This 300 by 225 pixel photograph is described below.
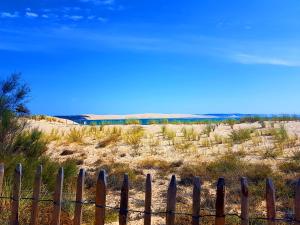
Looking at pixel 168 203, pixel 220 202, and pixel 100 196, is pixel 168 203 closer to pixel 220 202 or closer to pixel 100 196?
pixel 220 202

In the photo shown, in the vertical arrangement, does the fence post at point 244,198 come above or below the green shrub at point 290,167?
above

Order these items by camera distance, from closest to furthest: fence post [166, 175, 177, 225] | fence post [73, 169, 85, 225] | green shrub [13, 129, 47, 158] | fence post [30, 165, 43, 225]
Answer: fence post [166, 175, 177, 225] → fence post [73, 169, 85, 225] → fence post [30, 165, 43, 225] → green shrub [13, 129, 47, 158]

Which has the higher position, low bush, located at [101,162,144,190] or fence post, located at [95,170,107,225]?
fence post, located at [95,170,107,225]

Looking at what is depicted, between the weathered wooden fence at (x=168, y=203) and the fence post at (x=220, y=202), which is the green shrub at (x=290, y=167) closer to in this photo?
the weathered wooden fence at (x=168, y=203)

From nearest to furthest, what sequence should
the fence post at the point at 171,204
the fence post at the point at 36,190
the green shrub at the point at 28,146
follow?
the fence post at the point at 171,204
the fence post at the point at 36,190
the green shrub at the point at 28,146

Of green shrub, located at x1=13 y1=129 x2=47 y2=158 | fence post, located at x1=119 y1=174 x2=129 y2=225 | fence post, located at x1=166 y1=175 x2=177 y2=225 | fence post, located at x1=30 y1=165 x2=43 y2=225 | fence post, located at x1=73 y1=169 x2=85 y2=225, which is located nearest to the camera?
fence post, located at x1=166 y1=175 x2=177 y2=225

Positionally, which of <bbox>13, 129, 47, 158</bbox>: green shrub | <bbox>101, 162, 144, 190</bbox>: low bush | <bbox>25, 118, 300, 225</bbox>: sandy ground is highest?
<bbox>13, 129, 47, 158</bbox>: green shrub

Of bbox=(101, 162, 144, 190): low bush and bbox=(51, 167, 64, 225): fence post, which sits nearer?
bbox=(51, 167, 64, 225): fence post

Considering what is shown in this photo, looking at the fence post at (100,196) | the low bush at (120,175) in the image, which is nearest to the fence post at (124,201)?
the fence post at (100,196)

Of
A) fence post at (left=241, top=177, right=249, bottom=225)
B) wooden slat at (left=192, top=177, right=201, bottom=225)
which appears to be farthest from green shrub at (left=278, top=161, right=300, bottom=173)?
wooden slat at (left=192, top=177, right=201, bottom=225)

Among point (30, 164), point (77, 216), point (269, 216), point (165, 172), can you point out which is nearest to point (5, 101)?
point (30, 164)

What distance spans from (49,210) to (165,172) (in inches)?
195

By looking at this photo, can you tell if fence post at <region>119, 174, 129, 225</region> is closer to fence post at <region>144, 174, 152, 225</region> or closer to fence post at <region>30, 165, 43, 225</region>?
fence post at <region>144, 174, 152, 225</region>

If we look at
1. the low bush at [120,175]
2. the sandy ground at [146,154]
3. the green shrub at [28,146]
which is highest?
the green shrub at [28,146]
